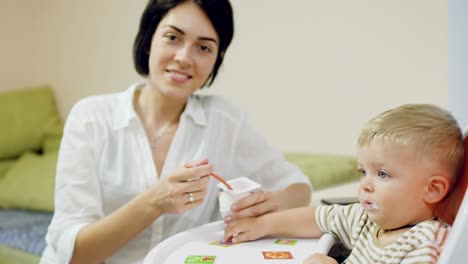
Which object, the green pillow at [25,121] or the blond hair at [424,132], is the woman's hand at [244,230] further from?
the green pillow at [25,121]

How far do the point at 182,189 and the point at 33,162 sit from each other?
1.78m

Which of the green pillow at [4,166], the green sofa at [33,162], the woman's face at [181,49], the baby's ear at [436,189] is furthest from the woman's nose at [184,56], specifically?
the green pillow at [4,166]

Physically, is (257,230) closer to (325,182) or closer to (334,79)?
(325,182)

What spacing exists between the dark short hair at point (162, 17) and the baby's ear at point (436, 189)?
84cm

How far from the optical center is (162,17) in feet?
5.10

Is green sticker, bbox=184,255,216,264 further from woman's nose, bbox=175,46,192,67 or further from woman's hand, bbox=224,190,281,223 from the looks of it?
woman's nose, bbox=175,46,192,67

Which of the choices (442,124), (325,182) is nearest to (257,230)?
(442,124)

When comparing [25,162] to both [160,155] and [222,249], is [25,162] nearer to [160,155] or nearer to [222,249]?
[160,155]

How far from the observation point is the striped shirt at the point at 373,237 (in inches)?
33.8

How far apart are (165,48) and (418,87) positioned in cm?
139

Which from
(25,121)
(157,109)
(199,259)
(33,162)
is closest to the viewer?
(199,259)

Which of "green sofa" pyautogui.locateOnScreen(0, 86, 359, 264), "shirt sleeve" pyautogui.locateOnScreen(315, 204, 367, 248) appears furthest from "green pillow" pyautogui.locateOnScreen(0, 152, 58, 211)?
"shirt sleeve" pyautogui.locateOnScreen(315, 204, 367, 248)

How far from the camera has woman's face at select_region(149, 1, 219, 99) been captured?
1.50 meters

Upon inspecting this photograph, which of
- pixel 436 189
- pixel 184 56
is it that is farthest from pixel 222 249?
pixel 184 56
